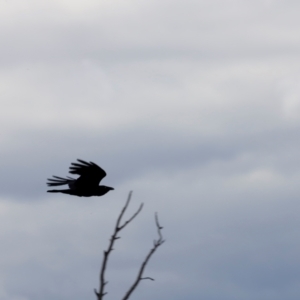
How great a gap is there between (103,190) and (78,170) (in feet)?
7.53

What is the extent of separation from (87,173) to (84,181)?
0.31 m

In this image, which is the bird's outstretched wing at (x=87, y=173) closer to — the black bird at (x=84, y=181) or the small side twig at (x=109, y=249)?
the black bird at (x=84, y=181)

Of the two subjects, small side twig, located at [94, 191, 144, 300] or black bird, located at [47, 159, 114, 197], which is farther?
black bird, located at [47, 159, 114, 197]

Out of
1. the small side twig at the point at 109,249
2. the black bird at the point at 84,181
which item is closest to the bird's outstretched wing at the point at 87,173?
the black bird at the point at 84,181

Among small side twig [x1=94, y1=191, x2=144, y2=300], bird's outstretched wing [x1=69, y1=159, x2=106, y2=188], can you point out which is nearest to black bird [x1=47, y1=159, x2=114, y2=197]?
bird's outstretched wing [x1=69, y1=159, x2=106, y2=188]

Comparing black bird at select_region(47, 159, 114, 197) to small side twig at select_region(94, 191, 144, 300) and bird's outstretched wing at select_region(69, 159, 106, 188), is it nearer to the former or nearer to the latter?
bird's outstretched wing at select_region(69, 159, 106, 188)

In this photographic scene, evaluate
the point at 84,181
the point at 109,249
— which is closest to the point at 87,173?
the point at 84,181

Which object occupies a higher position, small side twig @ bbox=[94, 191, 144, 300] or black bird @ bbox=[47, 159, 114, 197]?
black bird @ bbox=[47, 159, 114, 197]

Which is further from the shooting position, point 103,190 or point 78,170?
point 103,190

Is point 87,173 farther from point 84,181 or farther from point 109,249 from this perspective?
point 109,249

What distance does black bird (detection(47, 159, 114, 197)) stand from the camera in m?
24.3

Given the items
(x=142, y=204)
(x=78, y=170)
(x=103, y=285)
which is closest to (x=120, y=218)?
(x=142, y=204)

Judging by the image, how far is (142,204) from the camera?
942 centimetres

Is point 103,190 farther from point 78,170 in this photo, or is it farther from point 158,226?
point 158,226
